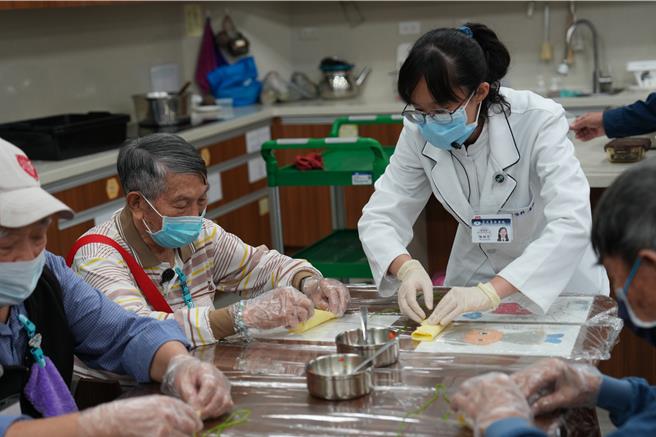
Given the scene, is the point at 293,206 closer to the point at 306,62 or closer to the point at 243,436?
the point at 306,62

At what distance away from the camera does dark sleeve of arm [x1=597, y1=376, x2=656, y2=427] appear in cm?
151

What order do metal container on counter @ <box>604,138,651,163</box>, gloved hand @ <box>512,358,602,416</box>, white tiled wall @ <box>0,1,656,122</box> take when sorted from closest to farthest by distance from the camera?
1. gloved hand @ <box>512,358,602,416</box>
2. metal container on counter @ <box>604,138,651,163</box>
3. white tiled wall @ <box>0,1,656,122</box>

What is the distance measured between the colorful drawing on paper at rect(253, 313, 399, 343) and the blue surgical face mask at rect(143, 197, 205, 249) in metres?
0.29

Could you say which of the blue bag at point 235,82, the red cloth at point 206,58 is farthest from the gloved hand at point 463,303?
the red cloth at point 206,58

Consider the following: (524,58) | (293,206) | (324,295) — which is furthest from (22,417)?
(524,58)

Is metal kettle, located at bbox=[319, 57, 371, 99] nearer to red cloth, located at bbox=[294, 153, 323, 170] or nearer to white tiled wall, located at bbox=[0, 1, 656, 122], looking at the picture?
white tiled wall, located at bbox=[0, 1, 656, 122]

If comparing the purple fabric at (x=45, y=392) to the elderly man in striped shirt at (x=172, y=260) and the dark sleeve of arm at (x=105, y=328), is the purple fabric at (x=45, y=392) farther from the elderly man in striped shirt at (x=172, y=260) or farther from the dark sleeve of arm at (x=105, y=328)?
the elderly man in striped shirt at (x=172, y=260)

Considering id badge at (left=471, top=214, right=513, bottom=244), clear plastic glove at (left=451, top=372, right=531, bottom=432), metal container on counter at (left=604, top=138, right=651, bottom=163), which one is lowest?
clear plastic glove at (left=451, top=372, right=531, bottom=432)

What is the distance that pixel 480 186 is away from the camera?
225 centimetres

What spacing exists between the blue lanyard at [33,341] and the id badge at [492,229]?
1.07 metres

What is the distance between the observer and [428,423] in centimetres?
145

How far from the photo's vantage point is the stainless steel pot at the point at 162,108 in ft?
14.7

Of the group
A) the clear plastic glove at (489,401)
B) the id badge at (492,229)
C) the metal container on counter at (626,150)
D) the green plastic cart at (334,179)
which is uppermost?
the metal container on counter at (626,150)

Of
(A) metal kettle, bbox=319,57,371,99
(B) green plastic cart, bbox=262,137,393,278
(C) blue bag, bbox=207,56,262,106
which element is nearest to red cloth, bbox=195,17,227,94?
(C) blue bag, bbox=207,56,262,106
